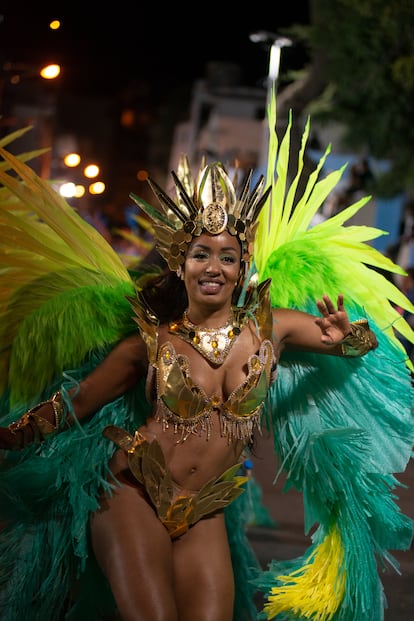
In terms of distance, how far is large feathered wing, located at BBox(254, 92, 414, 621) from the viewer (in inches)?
140

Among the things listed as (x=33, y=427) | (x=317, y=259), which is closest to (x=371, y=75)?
(x=317, y=259)

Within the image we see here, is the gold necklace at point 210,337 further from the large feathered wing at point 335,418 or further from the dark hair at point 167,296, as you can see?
the large feathered wing at point 335,418

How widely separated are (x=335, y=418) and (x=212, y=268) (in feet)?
3.01

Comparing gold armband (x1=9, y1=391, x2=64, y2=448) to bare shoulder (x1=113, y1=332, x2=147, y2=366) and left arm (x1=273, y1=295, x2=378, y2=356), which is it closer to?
bare shoulder (x1=113, y1=332, x2=147, y2=366)

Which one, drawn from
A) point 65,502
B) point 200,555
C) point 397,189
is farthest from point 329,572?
point 397,189

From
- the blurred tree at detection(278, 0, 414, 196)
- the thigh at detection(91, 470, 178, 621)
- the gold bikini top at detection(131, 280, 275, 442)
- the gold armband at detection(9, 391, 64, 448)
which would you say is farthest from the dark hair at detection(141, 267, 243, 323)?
the blurred tree at detection(278, 0, 414, 196)

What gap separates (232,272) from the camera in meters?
3.38

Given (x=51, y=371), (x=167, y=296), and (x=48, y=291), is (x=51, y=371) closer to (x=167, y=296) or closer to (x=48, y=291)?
(x=48, y=291)

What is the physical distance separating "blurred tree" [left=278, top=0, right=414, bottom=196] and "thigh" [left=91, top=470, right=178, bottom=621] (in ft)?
32.7

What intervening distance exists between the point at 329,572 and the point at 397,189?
993 centimetres

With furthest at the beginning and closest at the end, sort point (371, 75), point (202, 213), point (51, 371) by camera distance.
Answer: point (371, 75) < point (51, 371) < point (202, 213)

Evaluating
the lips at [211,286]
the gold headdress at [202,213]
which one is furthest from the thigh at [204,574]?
the gold headdress at [202,213]

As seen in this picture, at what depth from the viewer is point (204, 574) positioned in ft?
10.6

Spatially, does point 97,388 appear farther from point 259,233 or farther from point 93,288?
point 259,233
